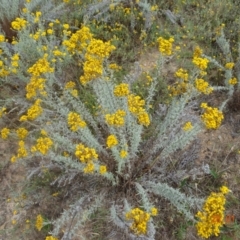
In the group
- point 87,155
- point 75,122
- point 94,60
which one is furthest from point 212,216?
point 94,60

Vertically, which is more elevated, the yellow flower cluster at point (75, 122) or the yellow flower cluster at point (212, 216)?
the yellow flower cluster at point (75, 122)

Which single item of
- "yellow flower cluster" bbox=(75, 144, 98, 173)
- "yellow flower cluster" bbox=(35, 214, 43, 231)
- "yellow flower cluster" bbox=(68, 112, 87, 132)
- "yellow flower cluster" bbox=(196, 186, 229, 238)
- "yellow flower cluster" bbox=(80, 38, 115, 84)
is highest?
"yellow flower cluster" bbox=(80, 38, 115, 84)

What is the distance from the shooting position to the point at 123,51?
146 inches

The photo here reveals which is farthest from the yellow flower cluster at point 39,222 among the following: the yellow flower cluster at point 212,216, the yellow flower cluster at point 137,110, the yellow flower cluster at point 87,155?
the yellow flower cluster at point 212,216

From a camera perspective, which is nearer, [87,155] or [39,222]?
[87,155]

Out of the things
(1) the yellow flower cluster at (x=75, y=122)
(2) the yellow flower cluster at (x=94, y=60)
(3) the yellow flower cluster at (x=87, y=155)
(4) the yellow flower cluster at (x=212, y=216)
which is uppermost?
(2) the yellow flower cluster at (x=94, y=60)

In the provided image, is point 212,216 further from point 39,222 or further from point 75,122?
point 39,222

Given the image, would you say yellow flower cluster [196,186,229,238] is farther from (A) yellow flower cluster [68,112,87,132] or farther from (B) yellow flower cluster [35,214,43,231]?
(B) yellow flower cluster [35,214,43,231]

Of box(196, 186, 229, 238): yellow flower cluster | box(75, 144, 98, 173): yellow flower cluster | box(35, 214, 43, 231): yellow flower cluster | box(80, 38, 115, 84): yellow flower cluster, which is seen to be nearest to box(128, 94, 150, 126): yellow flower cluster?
box(80, 38, 115, 84): yellow flower cluster

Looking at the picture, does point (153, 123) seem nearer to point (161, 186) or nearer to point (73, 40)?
point (161, 186)

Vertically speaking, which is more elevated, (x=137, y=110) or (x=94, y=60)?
(x=94, y=60)

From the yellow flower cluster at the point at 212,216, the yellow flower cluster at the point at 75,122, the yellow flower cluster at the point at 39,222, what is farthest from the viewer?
the yellow flower cluster at the point at 39,222

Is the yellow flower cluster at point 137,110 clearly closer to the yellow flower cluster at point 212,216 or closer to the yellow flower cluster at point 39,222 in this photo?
the yellow flower cluster at point 212,216

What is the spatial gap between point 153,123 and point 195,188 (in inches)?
24.7
